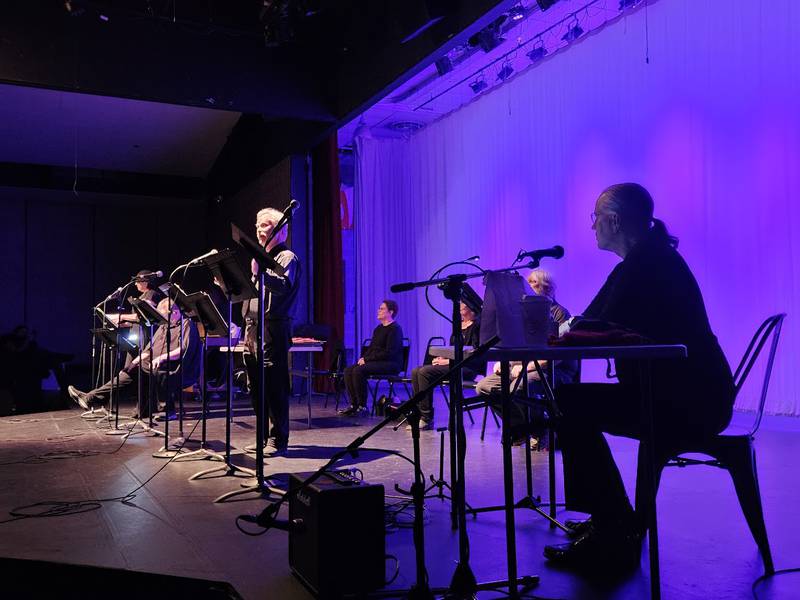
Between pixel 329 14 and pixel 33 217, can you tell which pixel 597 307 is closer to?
pixel 329 14

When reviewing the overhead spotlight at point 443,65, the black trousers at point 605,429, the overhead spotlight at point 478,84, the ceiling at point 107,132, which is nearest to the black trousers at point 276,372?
the black trousers at point 605,429

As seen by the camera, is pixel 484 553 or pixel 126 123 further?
pixel 126 123

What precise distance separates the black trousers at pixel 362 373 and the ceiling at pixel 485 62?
8.77 ft

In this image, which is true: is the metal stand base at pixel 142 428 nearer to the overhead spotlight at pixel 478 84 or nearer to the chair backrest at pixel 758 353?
the chair backrest at pixel 758 353

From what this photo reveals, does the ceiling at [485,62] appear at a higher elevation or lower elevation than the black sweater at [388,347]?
higher

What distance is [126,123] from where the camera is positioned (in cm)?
1021

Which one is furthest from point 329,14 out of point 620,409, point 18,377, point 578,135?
point 620,409

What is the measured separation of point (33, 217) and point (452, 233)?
304 inches

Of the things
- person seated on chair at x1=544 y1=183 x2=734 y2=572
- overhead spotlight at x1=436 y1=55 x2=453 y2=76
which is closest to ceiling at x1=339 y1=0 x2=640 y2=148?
overhead spotlight at x1=436 y1=55 x2=453 y2=76

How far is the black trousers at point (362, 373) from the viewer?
724 cm

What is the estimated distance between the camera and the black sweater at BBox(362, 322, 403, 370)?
7.36 meters

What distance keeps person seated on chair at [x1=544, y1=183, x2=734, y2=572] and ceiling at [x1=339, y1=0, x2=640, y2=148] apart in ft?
10.7

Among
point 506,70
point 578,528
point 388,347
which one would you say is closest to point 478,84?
point 506,70

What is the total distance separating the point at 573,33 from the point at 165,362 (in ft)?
18.0
